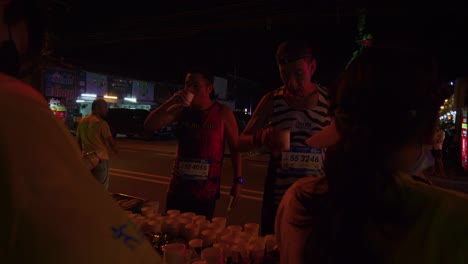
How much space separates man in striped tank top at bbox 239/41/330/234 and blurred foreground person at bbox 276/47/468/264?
1539 millimetres

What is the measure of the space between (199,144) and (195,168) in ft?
0.70

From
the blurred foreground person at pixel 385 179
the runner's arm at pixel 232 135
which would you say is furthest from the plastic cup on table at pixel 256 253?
the runner's arm at pixel 232 135

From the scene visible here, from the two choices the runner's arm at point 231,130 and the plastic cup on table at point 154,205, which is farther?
the runner's arm at point 231,130

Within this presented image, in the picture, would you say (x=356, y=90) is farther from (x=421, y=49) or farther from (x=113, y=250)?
(x=113, y=250)

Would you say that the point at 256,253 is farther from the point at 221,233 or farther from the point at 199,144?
the point at 199,144

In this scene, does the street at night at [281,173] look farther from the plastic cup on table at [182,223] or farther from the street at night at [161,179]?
the street at night at [161,179]

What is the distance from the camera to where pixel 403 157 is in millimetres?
971

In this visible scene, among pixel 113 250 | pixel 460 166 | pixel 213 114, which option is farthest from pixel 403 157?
pixel 460 166

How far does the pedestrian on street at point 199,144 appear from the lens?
2865 millimetres

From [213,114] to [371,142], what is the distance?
2.15m

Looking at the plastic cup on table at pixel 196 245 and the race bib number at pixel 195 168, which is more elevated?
the race bib number at pixel 195 168

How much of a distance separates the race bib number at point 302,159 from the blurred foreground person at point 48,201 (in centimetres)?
207

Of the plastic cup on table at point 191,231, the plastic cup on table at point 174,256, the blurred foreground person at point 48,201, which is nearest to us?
the blurred foreground person at point 48,201

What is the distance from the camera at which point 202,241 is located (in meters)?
1.90
